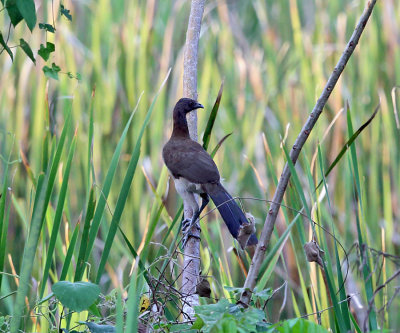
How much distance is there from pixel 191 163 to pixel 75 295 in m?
1.02

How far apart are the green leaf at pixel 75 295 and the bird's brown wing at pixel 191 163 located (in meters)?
0.88

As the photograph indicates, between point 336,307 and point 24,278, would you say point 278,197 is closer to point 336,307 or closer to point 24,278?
point 336,307

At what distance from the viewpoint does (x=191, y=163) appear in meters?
2.04

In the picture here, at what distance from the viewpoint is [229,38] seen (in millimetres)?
3535

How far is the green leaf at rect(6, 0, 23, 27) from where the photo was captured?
1144mm

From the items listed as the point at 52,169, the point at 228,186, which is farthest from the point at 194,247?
the point at 228,186

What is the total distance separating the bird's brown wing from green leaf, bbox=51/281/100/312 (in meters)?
0.88

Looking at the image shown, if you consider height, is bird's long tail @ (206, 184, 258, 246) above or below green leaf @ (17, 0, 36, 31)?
below

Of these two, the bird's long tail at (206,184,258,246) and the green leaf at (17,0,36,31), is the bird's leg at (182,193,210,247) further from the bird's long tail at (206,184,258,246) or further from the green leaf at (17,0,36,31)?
the green leaf at (17,0,36,31)

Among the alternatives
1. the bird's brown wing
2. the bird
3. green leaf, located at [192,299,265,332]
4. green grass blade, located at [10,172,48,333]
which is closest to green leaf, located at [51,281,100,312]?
green grass blade, located at [10,172,48,333]

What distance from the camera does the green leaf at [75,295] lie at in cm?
105

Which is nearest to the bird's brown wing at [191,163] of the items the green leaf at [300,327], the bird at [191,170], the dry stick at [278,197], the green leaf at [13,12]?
the bird at [191,170]

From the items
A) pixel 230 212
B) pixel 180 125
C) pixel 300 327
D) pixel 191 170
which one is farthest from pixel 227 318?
pixel 180 125

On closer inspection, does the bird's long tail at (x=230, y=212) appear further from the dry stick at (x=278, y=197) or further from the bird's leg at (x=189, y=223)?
the dry stick at (x=278, y=197)
